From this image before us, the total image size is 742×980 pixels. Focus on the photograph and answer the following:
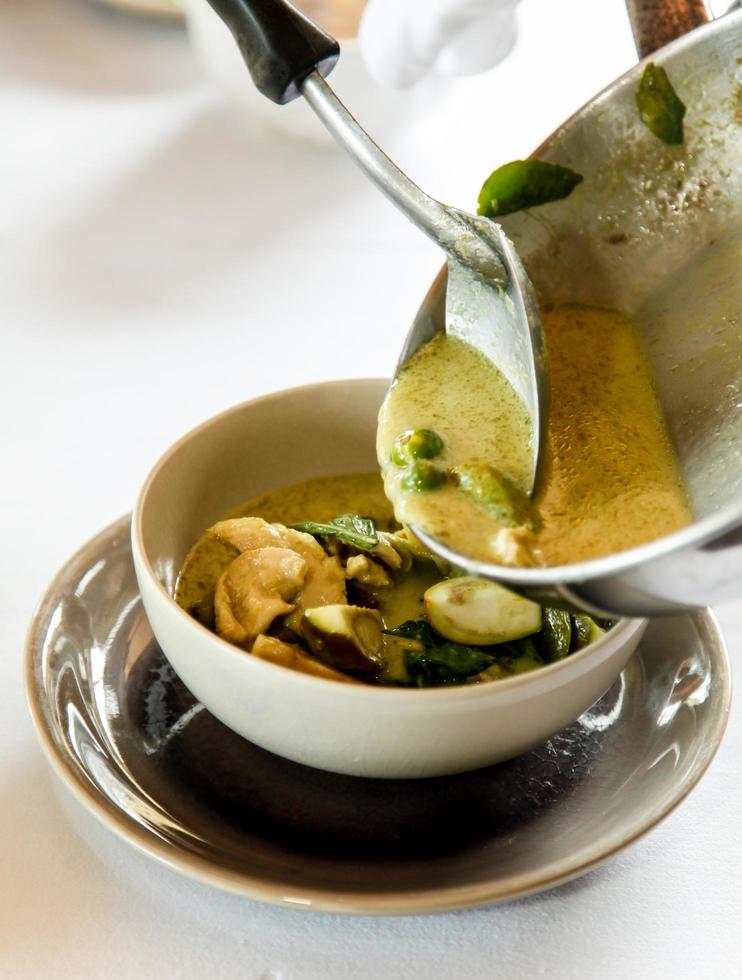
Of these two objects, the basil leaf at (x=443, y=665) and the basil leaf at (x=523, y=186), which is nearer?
the basil leaf at (x=443, y=665)

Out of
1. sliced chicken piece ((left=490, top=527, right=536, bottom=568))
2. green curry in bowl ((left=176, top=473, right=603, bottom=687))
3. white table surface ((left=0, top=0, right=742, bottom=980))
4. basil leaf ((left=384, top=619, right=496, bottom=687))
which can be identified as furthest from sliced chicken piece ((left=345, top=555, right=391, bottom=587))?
white table surface ((left=0, top=0, right=742, bottom=980))

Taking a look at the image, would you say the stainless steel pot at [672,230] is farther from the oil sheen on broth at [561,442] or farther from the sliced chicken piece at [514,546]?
the sliced chicken piece at [514,546]

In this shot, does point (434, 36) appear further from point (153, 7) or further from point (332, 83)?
point (153, 7)

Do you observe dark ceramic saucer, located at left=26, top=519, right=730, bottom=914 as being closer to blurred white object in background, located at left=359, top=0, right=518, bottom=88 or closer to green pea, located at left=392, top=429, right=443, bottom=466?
green pea, located at left=392, top=429, right=443, bottom=466

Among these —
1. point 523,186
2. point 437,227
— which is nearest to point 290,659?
point 437,227

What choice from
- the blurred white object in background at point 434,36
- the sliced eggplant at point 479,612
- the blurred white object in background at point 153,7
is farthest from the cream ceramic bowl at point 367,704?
the blurred white object in background at point 153,7
